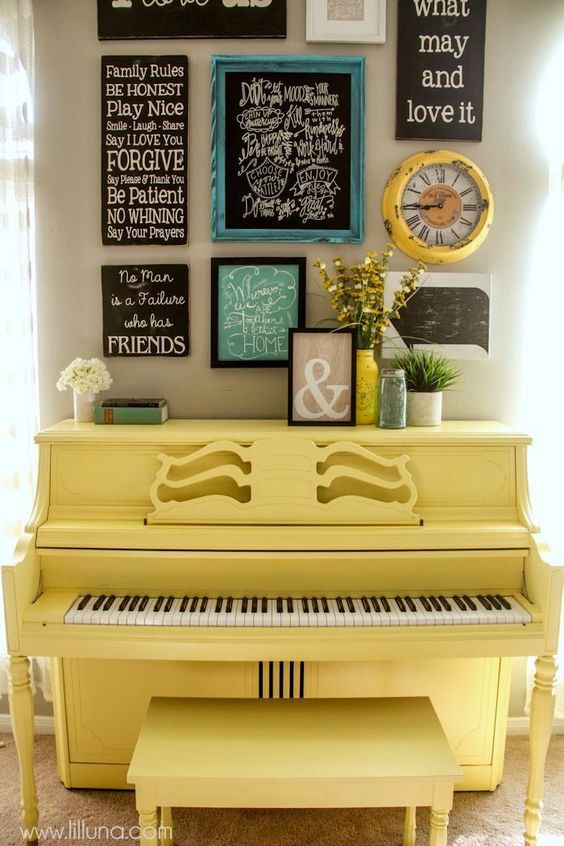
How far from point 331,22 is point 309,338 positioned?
118 cm

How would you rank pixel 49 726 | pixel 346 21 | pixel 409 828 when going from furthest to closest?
1. pixel 49 726
2. pixel 346 21
3. pixel 409 828

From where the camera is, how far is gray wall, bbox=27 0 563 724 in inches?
99.7

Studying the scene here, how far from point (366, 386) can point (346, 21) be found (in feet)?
4.42

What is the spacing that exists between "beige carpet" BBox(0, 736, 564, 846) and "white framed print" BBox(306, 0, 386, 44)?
281 centimetres

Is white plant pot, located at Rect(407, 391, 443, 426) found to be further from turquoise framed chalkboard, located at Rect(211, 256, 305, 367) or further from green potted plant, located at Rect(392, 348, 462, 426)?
turquoise framed chalkboard, located at Rect(211, 256, 305, 367)

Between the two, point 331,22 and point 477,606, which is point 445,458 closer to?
point 477,606

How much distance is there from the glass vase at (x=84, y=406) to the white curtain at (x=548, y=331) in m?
1.67

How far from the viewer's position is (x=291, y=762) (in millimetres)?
1878

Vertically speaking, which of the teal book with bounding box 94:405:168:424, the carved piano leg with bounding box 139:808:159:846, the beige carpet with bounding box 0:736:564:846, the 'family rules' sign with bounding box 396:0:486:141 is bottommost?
the beige carpet with bounding box 0:736:564:846

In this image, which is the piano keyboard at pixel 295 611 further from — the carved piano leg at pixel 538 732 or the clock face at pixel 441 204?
the clock face at pixel 441 204

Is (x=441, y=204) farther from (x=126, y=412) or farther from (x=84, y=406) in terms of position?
(x=84, y=406)

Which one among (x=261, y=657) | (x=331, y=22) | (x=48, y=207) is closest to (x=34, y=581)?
(x=261, y=657)

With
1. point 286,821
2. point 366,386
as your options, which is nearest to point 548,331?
point 366,386

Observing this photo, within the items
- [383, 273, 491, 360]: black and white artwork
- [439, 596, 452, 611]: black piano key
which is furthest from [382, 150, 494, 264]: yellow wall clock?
[439, 596, 452, 611]: black piano key
